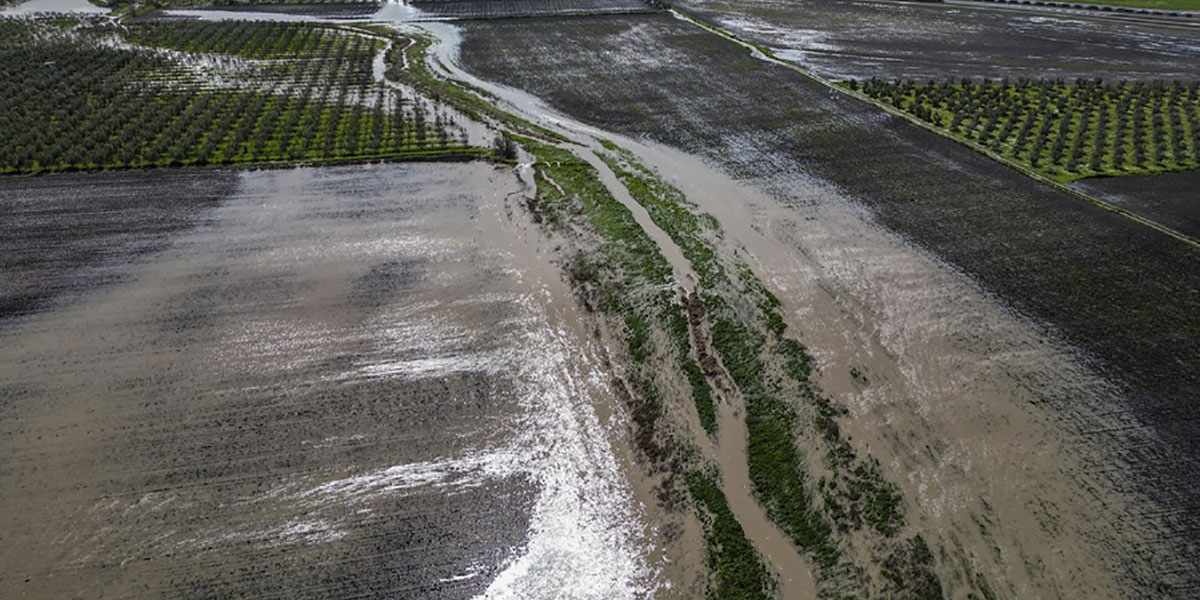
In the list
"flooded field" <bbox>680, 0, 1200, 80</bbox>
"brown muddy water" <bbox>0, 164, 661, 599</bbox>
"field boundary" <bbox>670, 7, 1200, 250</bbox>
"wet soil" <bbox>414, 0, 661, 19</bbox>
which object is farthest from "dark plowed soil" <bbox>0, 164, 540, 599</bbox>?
"wet soil" <bbox>414, 0, 661, 19</bbox>

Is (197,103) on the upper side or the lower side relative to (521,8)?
lower

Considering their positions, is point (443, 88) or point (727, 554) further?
point (443, 88)

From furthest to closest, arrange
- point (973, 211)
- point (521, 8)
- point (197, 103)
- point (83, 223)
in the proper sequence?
point (521, 8) → point (197, 103) → point (973, 211) → point (83, 223)

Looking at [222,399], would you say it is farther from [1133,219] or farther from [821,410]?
[1133,219]

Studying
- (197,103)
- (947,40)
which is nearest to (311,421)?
(197,103)

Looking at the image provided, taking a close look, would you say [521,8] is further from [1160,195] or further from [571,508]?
[571,508]

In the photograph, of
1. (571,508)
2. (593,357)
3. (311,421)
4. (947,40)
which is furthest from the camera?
(947,40)

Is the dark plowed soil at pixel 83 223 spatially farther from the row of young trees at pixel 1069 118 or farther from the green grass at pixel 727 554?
the row of young trees at pixel 1069 118
